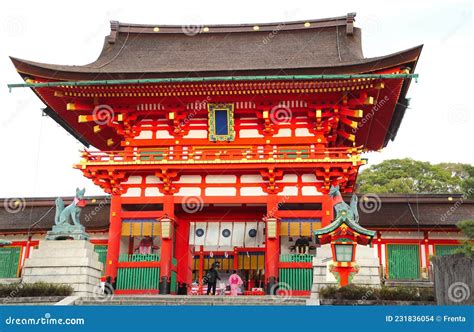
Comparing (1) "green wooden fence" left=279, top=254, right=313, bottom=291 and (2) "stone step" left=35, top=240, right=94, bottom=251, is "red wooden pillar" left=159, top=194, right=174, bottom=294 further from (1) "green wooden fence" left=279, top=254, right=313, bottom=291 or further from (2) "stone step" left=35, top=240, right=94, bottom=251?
(1) "green wooden fence" left=279, top=254, right=313, bottom=291

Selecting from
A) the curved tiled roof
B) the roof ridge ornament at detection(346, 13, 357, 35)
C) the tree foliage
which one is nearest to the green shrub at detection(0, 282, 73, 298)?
the curved tiled roof

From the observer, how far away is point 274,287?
2205 centimetres

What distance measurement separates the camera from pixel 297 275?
22453mm

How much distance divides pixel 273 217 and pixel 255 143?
3533 millimetres

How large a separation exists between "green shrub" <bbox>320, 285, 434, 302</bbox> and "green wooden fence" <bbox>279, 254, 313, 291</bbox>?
7019 millimetres

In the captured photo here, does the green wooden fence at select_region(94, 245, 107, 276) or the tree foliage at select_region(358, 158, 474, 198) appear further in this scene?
the tree foliage at select_region(358, 158, 474, 198)

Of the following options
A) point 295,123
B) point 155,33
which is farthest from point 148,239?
point 155,33

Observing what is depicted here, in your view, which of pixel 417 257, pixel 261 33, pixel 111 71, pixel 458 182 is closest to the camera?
pixel 111 71

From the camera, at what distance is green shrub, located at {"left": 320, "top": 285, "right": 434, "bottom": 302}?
569 inches

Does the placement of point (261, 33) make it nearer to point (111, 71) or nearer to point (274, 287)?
point (111, 71)

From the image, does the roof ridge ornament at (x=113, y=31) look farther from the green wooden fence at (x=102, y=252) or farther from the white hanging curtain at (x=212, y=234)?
the white hanging curtain at (x=212, y=234)

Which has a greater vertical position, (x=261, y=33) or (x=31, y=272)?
(x=261, y=33)

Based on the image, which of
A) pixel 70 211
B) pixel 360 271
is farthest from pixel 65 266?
pixel 360 271

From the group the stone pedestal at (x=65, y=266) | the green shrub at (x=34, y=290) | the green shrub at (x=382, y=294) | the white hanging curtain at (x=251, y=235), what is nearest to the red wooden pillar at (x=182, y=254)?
the white hanging curtain at (x=251, y=235)
